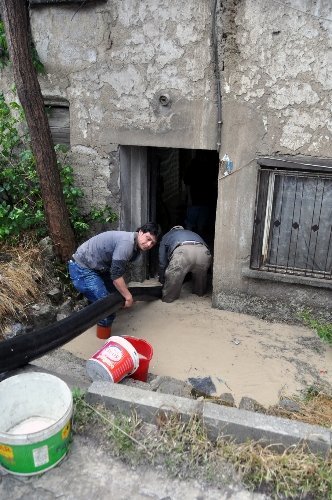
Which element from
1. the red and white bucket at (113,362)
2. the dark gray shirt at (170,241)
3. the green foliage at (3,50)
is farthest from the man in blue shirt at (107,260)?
the green foliage at (3,50)

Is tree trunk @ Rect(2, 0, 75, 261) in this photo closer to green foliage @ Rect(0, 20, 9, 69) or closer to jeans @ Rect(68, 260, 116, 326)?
green foliage @ Rect(0, 20, 9, 69)

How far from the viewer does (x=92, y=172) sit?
602 cm

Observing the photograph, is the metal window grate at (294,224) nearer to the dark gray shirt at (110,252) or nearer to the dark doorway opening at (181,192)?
the dark gray shirt at (110,252)

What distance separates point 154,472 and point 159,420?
34 cm

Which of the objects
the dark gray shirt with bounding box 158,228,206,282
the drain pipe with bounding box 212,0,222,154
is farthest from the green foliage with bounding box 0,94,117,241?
the drain pipe with bounding box 212,0,222,154

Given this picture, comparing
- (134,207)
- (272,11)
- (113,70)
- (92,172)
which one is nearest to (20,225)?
(92,172)

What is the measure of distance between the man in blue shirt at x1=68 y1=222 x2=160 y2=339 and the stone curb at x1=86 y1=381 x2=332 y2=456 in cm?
192

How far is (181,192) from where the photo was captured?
9.96 m

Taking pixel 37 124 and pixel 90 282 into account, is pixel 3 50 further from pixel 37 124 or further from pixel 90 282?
pixel 90 282

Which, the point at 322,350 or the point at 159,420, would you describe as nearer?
the point at 159,420

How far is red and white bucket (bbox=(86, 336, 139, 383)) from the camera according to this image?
3.46 m

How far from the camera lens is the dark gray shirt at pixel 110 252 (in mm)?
4762

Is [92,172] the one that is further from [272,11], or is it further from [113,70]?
[272,11]

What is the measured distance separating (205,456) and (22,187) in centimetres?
464
